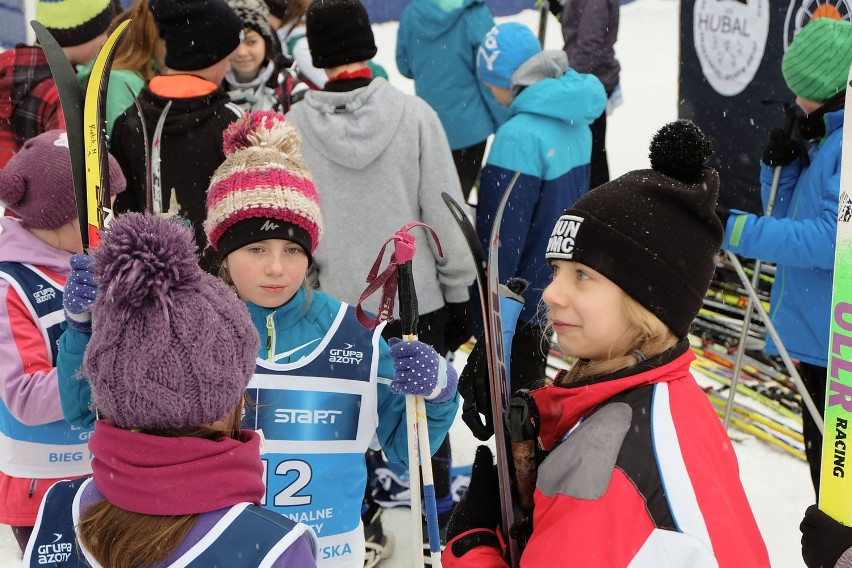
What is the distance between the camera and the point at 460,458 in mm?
4824

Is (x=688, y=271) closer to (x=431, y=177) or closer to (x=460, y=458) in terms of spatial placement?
(x=431, y=177)

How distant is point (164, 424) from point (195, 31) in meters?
2.70

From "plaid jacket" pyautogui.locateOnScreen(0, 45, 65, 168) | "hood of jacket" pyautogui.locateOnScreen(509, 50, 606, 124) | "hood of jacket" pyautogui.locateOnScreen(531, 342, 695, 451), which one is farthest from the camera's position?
"plaid jacket" pyautogui.locateOnScreen(0, 45, 65, 168)

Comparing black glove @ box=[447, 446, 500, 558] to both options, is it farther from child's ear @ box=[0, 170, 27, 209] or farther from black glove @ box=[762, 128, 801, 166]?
black glove @ box=[762, 128, 801, 166]

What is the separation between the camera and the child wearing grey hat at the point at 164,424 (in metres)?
1.40

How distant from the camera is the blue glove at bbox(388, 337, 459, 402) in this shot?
2141mm

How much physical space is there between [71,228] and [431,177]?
4.78 feet

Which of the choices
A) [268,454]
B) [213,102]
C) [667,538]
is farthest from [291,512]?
[213,102]

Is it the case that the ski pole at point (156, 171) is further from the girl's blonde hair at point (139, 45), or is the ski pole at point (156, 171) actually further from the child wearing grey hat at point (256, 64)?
the child wearing grey hat at point (256, 64)

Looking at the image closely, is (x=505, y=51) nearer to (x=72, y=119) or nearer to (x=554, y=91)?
(x=554, y=91)

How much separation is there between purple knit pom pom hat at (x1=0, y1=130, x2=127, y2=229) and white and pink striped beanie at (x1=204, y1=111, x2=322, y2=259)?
1.67 ft

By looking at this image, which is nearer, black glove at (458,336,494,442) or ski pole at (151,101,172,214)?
black glove at (458,336,494,442)

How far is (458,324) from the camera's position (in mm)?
3934

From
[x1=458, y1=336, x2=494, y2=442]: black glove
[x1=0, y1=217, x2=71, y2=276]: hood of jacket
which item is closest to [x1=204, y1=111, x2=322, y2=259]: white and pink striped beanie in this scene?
[x1=0, y1=217, x2=71, y2=276]: hood of jacket
